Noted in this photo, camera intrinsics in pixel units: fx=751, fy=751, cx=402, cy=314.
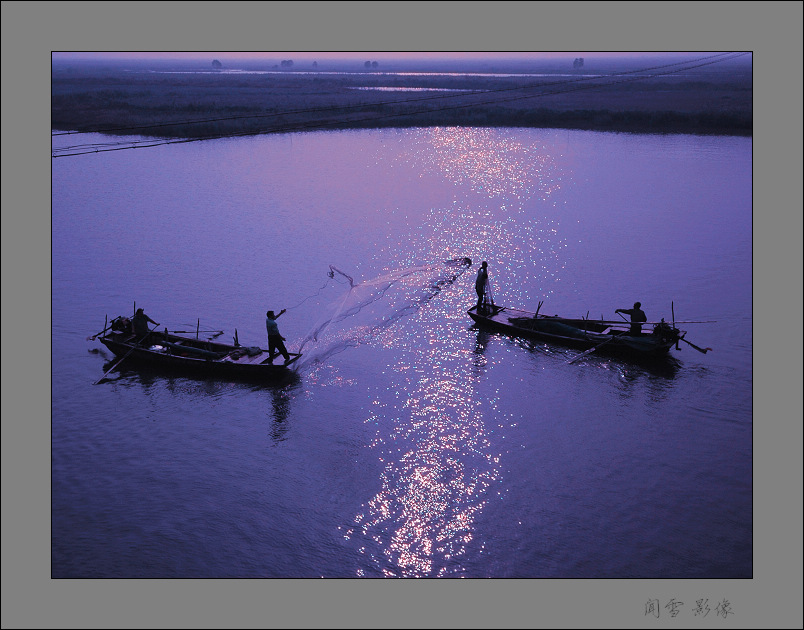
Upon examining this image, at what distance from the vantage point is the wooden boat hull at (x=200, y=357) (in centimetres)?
1537

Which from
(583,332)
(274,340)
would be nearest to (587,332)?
(583,332)

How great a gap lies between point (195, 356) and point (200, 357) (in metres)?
0.12

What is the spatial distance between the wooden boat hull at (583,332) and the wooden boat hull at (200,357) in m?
5.11

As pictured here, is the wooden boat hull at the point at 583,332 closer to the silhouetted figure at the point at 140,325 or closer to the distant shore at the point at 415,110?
the silhouetted figure at the point at 140,325

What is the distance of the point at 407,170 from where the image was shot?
38.3m

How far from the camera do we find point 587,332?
1673 centimetres

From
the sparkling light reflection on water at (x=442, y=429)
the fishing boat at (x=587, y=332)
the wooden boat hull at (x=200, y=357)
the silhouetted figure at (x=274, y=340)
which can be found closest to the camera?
the sparkling light reflection on water at (x=442, y=429)

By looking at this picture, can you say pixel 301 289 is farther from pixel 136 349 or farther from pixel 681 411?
pixel 681 411

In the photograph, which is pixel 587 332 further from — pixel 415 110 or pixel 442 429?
pixel 415 110

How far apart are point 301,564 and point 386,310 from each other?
9.36 m

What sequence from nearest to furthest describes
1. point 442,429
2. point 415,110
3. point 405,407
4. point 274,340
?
point 442,429
point 405,407
point 274,340
point 415,110

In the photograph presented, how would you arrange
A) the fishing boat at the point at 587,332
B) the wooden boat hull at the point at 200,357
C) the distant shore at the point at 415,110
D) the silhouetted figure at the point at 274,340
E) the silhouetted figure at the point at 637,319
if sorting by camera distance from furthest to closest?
the distant shore at the point at 415,110 < the silhouetted figure at the point at 637,319 < the fishing boat at the point at 587,332 < the wooden boat hull at the point at 200,357 < the silhouetted figure at the point at 274,340

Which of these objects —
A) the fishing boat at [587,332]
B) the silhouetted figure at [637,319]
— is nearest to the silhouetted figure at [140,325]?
the fishing boat at [587,332]

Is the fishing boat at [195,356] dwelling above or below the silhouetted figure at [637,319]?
below
